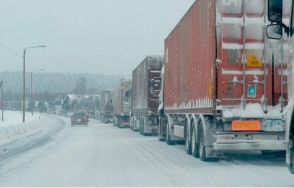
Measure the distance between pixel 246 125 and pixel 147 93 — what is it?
16.4 metres

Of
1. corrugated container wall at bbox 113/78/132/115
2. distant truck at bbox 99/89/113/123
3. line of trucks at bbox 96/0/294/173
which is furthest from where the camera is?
distant truck at bbox 99/89/113/123

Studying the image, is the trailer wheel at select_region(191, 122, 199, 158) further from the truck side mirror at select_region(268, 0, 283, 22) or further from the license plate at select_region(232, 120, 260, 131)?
the truck side mirror at select_region(268, 0, 283, 22)

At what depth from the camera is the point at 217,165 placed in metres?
13.6

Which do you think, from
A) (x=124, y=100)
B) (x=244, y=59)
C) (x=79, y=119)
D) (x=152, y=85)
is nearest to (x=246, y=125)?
(x=244, y=59)

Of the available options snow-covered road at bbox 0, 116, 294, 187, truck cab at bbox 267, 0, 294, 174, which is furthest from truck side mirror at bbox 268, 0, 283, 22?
snow-covered road at bbox 0, 116, 294, 187

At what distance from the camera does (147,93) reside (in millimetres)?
29297

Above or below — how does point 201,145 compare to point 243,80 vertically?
below

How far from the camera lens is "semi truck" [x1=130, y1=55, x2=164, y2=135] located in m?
28.9

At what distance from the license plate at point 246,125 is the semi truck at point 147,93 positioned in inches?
558

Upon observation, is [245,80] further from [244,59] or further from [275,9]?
[275,9]

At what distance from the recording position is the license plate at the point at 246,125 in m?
13.0

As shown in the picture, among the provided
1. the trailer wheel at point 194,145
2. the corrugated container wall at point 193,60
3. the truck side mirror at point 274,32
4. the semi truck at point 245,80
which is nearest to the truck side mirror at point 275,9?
the truck side mirror at point 274,32

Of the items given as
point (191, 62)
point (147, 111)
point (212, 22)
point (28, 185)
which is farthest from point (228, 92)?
point (147, 111)

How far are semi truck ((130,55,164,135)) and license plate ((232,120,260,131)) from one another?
14.2m
